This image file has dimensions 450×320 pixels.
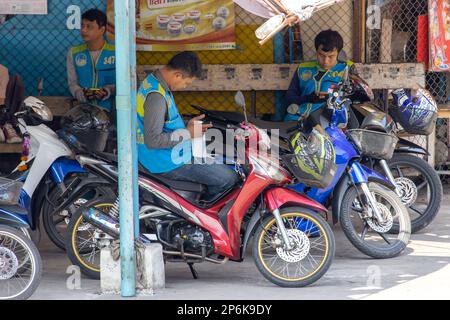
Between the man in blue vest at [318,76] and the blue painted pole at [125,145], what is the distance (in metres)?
2.73

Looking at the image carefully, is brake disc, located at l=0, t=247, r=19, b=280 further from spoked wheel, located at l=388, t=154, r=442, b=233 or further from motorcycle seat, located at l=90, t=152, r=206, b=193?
spoked wheel, located at l=388, t=154, r=442, b=233

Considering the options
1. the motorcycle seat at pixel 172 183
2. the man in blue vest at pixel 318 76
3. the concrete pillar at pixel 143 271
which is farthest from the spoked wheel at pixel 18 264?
the man in blue vest at pixel 318 76

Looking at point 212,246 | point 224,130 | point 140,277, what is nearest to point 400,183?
point 224,130

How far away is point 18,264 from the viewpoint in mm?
6605

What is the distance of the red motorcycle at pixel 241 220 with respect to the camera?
7.02 metres

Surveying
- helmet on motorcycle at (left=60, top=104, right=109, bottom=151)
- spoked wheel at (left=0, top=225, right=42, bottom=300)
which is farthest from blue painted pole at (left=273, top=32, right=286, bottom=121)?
spoked wheel at (left=0, top=225, right=42, bottom=300)

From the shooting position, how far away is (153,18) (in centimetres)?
1004

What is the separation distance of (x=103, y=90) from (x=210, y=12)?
4.89ft

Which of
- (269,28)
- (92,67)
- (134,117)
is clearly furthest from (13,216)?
(92,67)

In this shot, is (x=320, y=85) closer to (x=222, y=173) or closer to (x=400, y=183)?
(x=400, y=183)

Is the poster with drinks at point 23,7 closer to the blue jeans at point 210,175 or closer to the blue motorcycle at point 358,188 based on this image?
the blue motorcycle at point 358,188

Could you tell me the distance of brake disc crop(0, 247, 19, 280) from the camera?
21.5ft

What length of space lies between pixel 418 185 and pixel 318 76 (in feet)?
4.62

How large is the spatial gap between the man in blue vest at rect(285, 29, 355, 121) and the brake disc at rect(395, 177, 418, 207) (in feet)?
3.37
